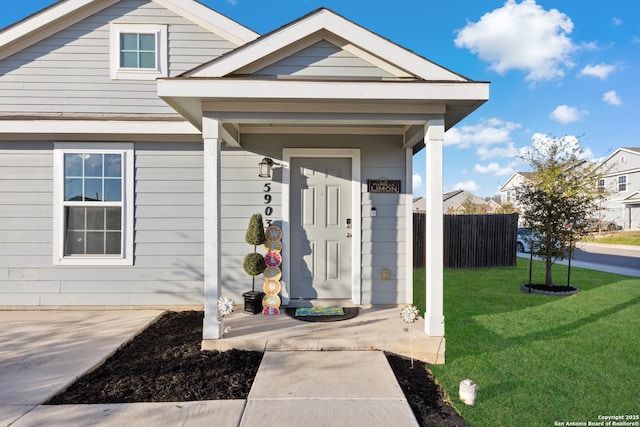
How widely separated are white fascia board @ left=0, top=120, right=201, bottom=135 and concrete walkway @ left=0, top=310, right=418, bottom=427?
249 cm

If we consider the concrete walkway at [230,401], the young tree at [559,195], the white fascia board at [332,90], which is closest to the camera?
the concrete walkway at [230,401]

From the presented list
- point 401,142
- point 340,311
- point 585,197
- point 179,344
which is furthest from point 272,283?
point 585,197

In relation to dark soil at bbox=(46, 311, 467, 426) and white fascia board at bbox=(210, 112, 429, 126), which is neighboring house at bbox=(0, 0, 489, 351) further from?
dark soil at bbox=(46, 311, 467, 426)

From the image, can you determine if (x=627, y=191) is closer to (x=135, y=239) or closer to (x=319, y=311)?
(x=319, y=311)

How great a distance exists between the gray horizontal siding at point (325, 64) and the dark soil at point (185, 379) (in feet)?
9.24

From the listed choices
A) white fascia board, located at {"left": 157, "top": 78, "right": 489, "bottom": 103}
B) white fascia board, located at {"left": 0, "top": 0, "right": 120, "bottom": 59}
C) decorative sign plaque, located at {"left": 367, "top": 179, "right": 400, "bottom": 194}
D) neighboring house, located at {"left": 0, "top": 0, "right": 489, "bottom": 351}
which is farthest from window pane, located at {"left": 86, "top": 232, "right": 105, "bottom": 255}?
decorative sign plaque, located at {"left": 367, "top": 179, "right": 400, "bottom": 194}

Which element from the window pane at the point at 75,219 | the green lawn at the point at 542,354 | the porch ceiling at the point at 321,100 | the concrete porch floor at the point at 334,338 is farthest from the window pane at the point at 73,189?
the green lawn at the point at 542,354

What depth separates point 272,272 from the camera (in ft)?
13.3

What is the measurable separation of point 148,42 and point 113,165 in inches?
71.6

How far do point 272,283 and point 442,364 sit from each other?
2089mm

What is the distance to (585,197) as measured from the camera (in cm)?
590

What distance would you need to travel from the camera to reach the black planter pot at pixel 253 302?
398 cm

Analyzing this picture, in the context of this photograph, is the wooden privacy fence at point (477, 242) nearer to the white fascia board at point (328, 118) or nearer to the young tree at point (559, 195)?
the young tree at point (559, 195)

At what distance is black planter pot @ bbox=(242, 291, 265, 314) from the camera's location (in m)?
3.98
